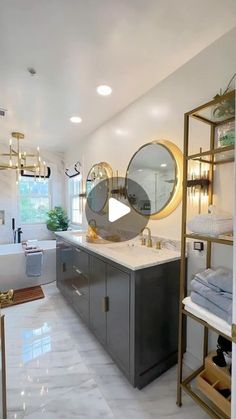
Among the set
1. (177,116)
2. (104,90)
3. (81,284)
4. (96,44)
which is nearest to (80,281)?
(81,284)

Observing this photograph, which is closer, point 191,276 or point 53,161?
point 191,276

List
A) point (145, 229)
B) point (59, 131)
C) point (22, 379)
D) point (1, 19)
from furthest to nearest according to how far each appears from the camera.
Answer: point (59, 131) → point (145, 229) → point (22, 379) → point (1, 19)

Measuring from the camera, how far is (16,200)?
13.7 feet

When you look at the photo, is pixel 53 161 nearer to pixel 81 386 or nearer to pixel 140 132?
pixel 140 132

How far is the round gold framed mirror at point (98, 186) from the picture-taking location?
295cm

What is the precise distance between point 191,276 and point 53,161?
384 centimetres

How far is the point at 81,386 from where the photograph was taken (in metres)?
1.54

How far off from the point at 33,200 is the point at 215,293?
13.4 feet

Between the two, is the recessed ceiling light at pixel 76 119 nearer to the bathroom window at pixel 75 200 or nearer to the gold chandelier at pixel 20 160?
the gold chandelier at pixel 20 160

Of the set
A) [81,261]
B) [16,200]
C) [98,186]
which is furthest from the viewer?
[16,200]

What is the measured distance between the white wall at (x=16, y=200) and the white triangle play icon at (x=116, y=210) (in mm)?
2119

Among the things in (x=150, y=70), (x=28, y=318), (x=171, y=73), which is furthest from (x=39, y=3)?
(x=28, y=318)

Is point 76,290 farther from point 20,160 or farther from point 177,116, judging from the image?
point 177,116
